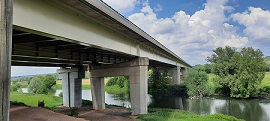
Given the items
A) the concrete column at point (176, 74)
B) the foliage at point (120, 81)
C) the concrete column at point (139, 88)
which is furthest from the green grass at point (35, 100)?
the foliage at point (120, 81)

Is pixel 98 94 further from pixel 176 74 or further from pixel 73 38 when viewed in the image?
pixel 176 74

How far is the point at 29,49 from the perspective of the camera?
1538 cm

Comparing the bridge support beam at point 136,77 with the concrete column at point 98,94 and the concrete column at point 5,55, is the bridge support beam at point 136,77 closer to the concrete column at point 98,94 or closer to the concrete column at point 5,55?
the concrete column at point 98,94

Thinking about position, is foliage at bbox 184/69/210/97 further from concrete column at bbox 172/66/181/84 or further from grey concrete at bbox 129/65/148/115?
grey concrete at bbox 129/65/148/115

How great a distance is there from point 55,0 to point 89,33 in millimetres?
3708

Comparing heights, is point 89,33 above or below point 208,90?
above

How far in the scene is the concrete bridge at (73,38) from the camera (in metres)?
6.51

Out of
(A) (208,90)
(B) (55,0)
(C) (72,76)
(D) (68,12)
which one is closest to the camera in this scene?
(B) (55,0)

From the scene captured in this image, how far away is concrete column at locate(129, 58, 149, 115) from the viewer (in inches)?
900

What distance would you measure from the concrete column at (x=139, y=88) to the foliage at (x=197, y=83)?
91.2 feet

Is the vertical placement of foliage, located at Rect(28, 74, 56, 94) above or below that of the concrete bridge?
below

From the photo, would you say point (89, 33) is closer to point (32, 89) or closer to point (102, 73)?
point (102, 73)

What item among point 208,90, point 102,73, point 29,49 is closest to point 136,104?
point 102,73

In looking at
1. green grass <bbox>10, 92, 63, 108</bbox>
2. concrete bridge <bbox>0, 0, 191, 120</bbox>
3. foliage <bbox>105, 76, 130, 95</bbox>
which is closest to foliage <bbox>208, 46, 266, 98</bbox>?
concrete bridge <bbox>0, 0, 191, 120</bbox>
